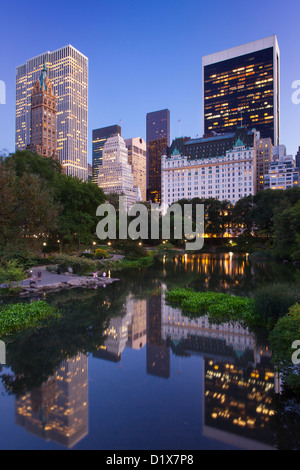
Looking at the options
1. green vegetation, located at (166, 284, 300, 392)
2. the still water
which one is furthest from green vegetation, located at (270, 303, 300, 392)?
the still water

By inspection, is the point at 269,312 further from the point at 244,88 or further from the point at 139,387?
the point at 244,88

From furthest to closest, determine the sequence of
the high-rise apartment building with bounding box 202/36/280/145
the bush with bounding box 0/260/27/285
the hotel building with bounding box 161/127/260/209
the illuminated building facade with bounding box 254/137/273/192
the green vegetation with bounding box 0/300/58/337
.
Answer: the high-rise apartment building with bounding box 202/36/280/145
the illuminated building facade with bounding box 254/137/273/192
the hotel building with bounding box 161/127/260/209
the bush with bounding box 0/260/27/285
the green vegetation with bounding box 0/300/58/337

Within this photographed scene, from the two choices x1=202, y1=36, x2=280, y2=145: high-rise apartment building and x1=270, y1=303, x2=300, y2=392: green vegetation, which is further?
x1=202, y1=36, x2=280, y2=145: high-rise apartment building

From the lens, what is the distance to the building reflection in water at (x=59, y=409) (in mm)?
5453

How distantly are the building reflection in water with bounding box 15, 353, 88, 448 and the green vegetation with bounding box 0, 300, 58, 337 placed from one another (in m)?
4.32

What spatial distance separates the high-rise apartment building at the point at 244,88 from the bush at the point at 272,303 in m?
157

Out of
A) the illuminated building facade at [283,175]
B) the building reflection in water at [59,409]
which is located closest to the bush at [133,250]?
the building reflection in water at [59,409]

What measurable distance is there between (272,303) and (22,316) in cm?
1024

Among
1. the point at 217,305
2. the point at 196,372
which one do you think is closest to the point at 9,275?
the point at 217,305

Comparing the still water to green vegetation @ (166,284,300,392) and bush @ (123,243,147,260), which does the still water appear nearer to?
green vegetation @ (166,284,300,392)

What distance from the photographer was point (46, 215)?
37.7ft

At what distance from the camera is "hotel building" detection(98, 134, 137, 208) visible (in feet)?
538

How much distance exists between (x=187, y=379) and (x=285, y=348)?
267cm

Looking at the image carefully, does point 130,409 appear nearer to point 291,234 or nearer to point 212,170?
point 291,234
